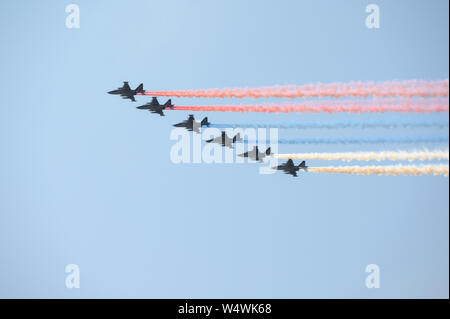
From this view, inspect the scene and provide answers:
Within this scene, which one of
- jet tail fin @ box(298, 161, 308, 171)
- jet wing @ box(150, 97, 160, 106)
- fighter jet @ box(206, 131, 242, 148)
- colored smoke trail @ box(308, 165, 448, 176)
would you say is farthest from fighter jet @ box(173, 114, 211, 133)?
colored smoke trail @ box(308, 165, 448, 176)

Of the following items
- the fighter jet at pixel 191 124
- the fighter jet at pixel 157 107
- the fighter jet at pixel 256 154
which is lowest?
the fighter jet at pixel 256 154

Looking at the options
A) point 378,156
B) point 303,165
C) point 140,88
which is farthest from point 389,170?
point 140,88

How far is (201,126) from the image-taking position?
185 feet

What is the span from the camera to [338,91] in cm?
5062

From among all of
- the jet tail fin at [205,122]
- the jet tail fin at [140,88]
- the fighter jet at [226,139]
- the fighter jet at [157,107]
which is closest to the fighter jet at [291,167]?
the fighter jet at [226,139]

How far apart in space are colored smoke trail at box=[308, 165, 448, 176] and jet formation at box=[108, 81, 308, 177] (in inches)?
58.0

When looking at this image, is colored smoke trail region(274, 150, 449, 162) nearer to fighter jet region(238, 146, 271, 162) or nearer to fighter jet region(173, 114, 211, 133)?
fighter jet region(238, 146, 271, 162)

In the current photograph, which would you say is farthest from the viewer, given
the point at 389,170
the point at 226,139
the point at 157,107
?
the point at 157,107

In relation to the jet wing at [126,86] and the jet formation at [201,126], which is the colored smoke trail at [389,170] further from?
the jet wing at [126,86]

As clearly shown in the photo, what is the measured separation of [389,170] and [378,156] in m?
0.88

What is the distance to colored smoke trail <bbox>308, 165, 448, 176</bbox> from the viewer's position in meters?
46.8

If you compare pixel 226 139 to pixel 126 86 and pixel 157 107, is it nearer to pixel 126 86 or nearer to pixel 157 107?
pixel 157 107

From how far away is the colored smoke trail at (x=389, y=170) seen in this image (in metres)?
46.8

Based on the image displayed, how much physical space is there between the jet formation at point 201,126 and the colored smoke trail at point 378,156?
0.81 meters
